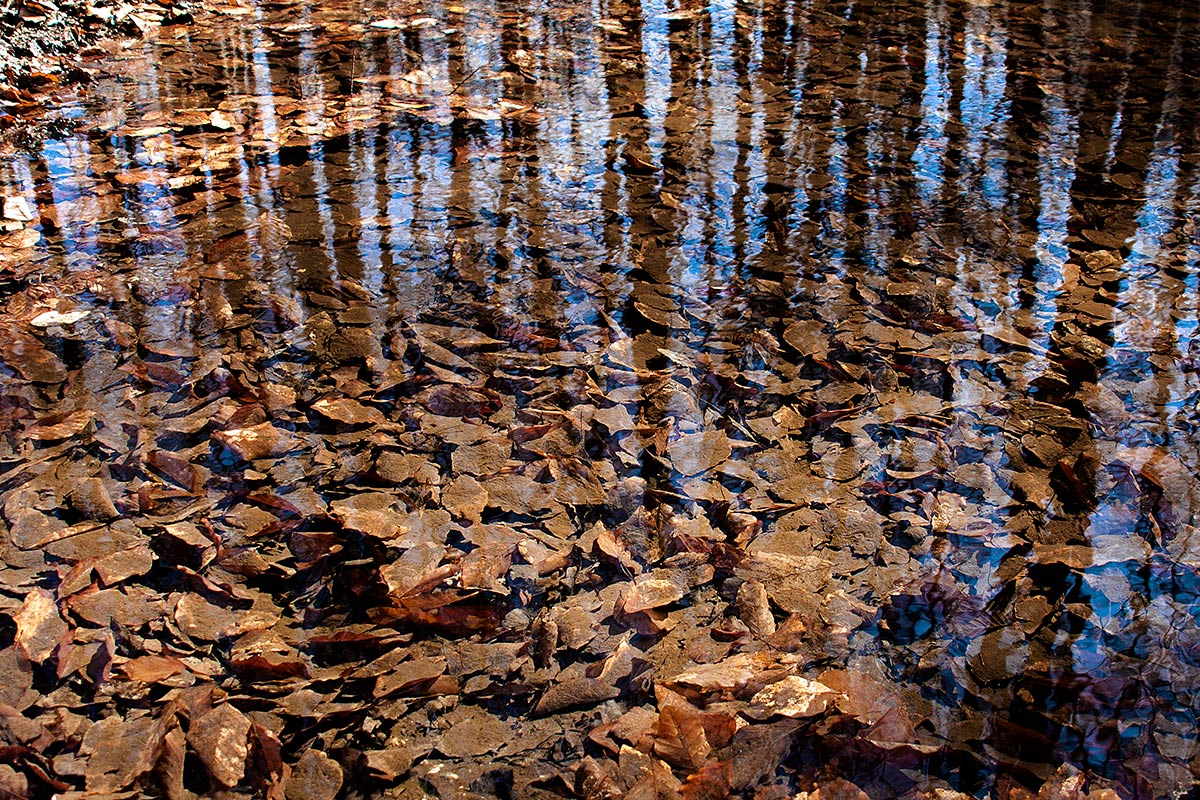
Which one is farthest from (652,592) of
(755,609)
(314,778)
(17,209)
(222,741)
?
(17,209)

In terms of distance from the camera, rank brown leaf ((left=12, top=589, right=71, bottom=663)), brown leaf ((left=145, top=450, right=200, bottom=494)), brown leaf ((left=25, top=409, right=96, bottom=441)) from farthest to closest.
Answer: brown leaf ((left=25, top=409, right=96, bottom=441)) < brown leaf ((left=145, top=450, right=200, bottom=494)) < brown leaf ((left=12, top=589, right=71, bottom=663))

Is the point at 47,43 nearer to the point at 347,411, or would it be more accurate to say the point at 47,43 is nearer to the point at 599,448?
the point at 347,411

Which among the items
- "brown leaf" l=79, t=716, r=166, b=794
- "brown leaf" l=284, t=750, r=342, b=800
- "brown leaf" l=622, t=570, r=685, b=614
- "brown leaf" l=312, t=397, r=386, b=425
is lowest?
"brown leaf" l=284, t=750, r=342, b=800

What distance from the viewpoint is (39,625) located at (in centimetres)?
161

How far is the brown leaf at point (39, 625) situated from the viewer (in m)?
1.57

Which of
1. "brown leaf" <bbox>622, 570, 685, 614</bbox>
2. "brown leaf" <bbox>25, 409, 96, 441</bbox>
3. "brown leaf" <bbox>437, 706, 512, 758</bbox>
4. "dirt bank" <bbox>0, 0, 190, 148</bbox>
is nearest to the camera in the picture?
"brown leaf" <bbox>437, 706, 512, 758</bbox>

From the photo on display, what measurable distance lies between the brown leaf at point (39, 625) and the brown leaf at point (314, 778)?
1.60ft

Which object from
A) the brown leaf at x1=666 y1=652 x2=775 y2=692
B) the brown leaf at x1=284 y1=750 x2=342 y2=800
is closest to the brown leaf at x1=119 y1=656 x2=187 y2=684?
the brown leaf at x1=284 y1=750 x2=342 y2=800

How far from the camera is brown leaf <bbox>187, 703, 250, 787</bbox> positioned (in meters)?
1.41

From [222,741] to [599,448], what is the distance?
93 centimetres

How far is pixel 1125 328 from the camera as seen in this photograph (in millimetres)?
2482

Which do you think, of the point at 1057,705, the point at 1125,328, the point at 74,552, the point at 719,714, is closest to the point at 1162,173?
the point at 1125,328

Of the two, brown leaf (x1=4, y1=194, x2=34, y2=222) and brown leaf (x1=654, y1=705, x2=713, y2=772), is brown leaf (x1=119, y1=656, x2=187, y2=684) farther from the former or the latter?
brown leaf (x1=4, y1=194, x2=34, y2=222)

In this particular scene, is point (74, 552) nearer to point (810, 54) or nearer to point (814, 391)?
point (814, 391)
